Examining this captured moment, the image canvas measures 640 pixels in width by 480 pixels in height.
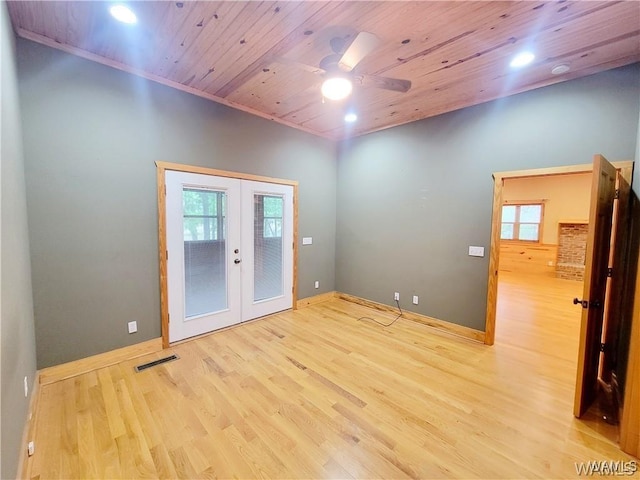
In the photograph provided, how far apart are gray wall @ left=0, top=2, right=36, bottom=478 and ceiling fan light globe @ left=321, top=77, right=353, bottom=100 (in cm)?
204

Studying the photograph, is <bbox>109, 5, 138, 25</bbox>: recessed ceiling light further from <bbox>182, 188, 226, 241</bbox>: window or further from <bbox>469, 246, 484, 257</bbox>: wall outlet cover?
<bbox>469, 246, 484, 257</bbox>: wall outlet cover

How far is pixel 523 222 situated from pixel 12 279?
10474mm

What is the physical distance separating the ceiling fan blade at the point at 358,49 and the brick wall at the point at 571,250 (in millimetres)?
8217

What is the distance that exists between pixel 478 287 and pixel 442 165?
1698 mm

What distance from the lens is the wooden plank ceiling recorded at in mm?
1870

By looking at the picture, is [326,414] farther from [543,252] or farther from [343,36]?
[543,252]

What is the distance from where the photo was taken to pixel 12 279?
162 cm

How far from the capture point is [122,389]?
232 centimetres

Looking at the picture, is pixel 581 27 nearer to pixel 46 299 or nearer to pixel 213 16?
pixel 213 16

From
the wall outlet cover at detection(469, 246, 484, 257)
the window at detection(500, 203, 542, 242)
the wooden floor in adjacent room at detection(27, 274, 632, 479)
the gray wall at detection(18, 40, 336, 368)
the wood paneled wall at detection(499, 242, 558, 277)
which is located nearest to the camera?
the wooden floor in adjacent room at detection(27, 274, 632, 479)

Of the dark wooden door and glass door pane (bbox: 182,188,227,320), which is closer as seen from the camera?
the dark wooden door

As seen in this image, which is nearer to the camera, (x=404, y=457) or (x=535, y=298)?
(x=404, y=457)

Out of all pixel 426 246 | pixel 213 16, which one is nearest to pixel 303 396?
pixel 426 246

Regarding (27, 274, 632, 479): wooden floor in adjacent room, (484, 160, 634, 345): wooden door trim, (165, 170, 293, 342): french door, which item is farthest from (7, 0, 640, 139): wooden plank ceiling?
(27, 274, 632, 479): wooden floor in adjacent room
